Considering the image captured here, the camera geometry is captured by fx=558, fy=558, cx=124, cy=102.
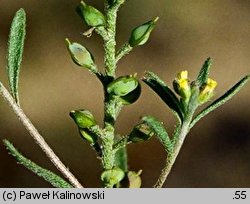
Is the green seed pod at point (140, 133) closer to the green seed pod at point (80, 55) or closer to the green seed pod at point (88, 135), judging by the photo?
the green seed pod at point (88, 135)

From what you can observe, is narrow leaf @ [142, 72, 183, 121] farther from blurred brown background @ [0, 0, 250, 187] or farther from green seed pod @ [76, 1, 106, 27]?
blurred brown background @ [0, 0, 250, 187]

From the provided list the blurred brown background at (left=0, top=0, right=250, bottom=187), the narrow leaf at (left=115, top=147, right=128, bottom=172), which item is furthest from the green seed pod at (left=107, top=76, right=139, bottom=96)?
the blurred brown background at (left=0, top=0, right=250, bottom=187)

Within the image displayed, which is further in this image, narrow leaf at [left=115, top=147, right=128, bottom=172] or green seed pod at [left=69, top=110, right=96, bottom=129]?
narrow leaf at [left=115, top=147, right=128, bottom=172]

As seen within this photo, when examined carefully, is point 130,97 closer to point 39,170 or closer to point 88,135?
point 88,135

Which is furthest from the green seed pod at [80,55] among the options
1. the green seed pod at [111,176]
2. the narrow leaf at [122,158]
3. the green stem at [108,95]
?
the narrow leaf at [122,158]

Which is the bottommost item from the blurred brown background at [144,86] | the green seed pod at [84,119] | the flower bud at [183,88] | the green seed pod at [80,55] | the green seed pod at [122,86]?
the blurred brown background at [144,86]

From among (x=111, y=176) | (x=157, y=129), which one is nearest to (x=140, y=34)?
(x=157, y=129)
